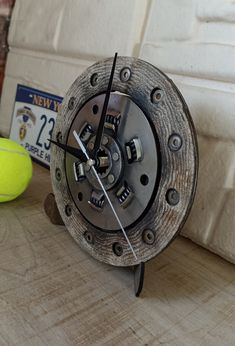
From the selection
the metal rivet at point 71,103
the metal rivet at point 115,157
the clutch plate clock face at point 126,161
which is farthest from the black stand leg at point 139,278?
the metal rivet at point 71,103

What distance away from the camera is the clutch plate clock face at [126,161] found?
0.36 m

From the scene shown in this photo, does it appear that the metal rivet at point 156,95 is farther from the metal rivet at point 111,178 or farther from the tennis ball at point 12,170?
the tennis ball at point 12,170

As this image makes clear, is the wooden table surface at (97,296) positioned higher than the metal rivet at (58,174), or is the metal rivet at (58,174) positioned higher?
the metal rivet at (58,174)

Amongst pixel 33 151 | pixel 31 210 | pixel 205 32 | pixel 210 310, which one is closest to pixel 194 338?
pixel 210 310

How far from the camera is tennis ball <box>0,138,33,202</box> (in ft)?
1.72

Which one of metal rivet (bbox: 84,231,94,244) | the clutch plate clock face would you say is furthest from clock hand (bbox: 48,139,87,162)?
metal rivet (bbox: 84,231,94,244)

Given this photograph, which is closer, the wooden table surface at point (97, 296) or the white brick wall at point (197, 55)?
the wooden table surface at point (97, 296)

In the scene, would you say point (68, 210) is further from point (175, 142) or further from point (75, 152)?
point (175, 142)

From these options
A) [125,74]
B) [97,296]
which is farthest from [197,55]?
[97,296]

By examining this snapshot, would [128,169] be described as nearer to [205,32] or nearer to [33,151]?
[205,32]

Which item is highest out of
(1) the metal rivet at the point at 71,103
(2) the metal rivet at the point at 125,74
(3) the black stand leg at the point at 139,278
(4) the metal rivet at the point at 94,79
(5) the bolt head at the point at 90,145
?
(2) the metal rivet at the point at 125,74

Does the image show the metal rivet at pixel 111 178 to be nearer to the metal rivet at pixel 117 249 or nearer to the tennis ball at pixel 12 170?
the metal rivet at pixel 117 249

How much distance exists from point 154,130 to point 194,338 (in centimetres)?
23

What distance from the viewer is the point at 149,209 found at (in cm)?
39
